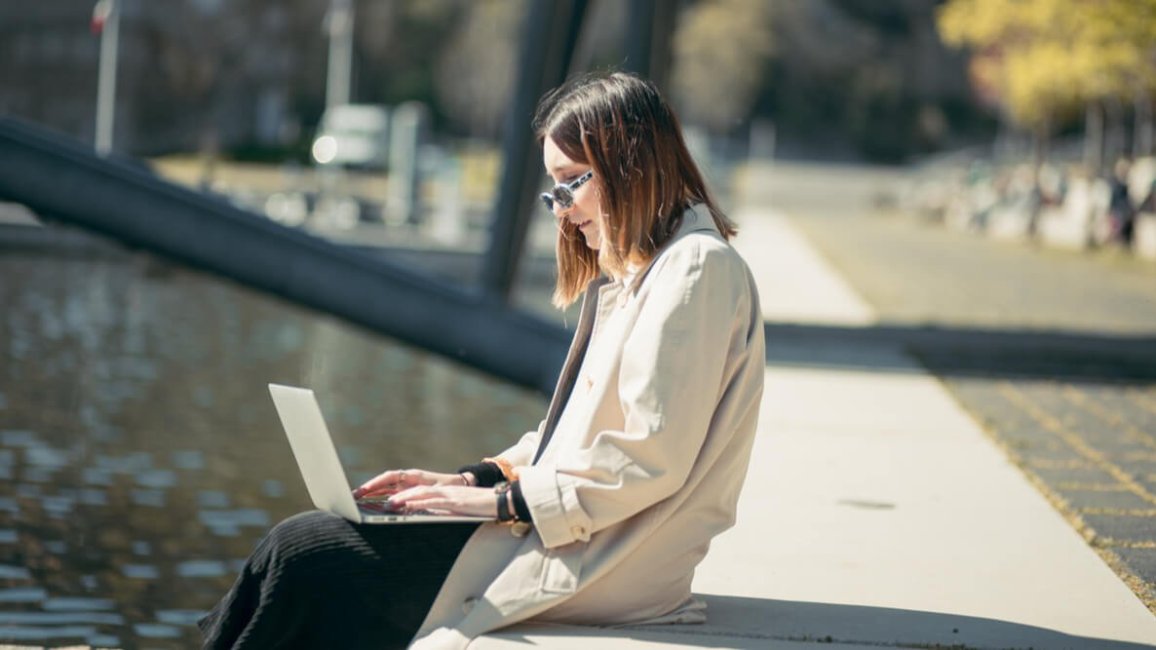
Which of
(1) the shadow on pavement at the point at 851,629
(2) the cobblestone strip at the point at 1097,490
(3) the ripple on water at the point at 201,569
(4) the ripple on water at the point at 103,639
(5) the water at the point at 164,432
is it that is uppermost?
(1) the shadow on pavement at the point at 851,629

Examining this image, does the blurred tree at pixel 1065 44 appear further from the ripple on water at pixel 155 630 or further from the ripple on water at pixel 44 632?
the ripple on water at pixel 44 632

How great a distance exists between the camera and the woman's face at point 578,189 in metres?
3.72

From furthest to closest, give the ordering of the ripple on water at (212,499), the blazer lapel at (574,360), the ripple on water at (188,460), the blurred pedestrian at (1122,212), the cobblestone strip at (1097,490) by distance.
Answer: the blurred pedestrian at (1122,212) < the ripple on water at (188,460) < the ripple on water at (212,499) < the cobblestone strip at (1097,490) < the blazer lapel at (574,360)

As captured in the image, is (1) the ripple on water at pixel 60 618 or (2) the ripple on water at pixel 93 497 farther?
(2) the ripple on water at pixel 93 497

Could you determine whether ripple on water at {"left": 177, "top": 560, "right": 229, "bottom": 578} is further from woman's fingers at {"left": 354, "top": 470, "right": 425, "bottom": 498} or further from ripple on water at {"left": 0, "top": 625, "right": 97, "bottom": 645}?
woman's fingers at {"left": 354, "top": 470, "right": 425, "bottom": 498}

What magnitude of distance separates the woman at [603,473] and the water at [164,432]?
105 inches

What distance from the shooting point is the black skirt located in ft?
11.9

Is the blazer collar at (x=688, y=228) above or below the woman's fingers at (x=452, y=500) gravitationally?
above

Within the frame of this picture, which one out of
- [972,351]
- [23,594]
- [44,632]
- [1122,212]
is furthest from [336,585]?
[1122,212]

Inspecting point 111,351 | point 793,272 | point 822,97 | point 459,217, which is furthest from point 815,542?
point 822,97

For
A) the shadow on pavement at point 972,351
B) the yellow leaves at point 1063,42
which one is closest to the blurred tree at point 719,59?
the yellow leaves at point 1063,42

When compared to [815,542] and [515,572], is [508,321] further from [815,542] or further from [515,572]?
[515,572]

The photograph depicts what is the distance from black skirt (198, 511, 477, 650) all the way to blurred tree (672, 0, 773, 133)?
236 ft

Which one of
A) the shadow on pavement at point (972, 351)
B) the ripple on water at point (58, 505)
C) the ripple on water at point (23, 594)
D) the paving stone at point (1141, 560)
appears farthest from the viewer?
the shadow on pavement at point (972, 351)
